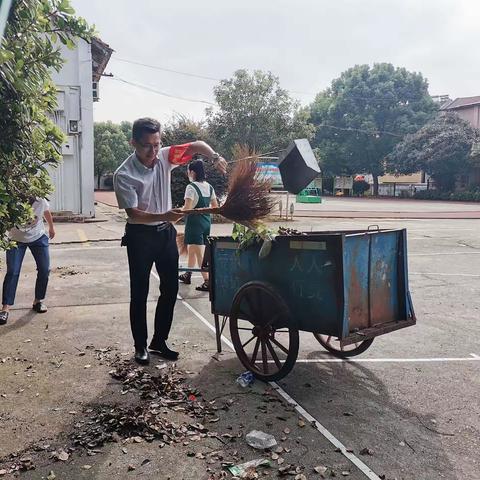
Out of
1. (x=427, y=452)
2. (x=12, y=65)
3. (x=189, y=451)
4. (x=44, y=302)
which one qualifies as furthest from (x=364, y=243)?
(x=44, y=302)

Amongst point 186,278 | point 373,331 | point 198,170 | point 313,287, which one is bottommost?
point 186,278

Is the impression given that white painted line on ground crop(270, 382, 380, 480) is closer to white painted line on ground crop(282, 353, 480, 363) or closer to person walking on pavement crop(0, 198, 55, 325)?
white painted line on ground crop(282, 353, 480, 363)

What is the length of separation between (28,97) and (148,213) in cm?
137

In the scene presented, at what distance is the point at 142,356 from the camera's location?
4.32m

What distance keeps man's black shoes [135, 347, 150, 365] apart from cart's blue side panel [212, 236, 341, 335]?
3.12 ft

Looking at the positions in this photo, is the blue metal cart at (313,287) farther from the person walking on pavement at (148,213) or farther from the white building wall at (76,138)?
the white building wall at (76,138)

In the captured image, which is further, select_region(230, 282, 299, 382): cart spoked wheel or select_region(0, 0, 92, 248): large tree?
select_region(230, 282, 299, 382): cart spoked wheel

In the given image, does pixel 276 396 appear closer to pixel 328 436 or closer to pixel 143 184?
pixel 328 436

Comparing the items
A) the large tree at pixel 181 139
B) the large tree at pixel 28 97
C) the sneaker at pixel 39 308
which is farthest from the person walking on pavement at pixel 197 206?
the large tree at pixel 181 139

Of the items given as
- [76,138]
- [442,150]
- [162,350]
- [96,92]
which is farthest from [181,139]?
[442,150]

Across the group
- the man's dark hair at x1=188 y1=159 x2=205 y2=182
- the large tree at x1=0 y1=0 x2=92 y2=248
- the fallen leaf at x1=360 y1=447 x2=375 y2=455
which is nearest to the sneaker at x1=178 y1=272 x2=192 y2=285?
the man's dark hair at x1=188 y1=159 x2=205 y2=182

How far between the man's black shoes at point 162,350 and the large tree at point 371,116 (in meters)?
47.6

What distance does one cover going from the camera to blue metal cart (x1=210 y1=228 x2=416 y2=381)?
11.7 ft

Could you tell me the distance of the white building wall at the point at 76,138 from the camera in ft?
54.4
